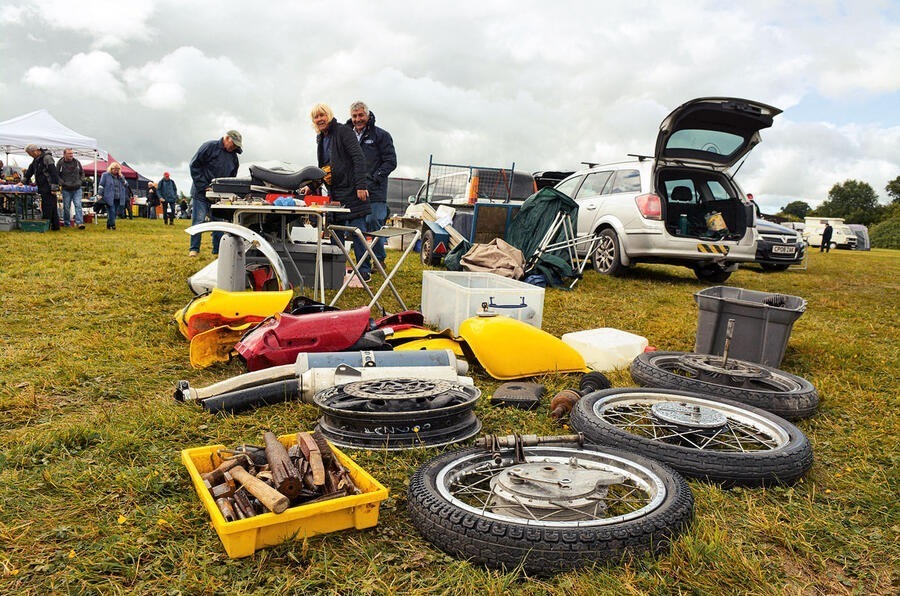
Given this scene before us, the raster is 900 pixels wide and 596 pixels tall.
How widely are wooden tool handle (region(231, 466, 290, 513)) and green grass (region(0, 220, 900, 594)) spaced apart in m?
0.15

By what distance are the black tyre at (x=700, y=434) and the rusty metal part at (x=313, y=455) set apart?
1.09m

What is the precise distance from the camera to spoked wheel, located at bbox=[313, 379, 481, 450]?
2.32 m

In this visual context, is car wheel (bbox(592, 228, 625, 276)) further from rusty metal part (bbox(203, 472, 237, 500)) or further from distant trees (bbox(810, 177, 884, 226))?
distant trees (bbox(810, 177, 884, 226))

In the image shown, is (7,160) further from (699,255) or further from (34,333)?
(699,255)

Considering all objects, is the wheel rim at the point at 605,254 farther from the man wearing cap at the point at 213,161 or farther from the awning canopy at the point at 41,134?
the awning canopy at the point at 41,134

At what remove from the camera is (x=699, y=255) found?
7820 mm

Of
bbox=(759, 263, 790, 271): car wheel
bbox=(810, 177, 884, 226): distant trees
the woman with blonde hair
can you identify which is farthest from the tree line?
the woman with blonde hair

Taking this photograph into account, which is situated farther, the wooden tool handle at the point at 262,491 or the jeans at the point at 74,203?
the jeans at the point at 74,203

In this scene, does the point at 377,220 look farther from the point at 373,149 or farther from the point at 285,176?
the point at 285,176

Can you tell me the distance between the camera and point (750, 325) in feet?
12.3

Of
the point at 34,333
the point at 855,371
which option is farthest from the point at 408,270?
the point at 855,371

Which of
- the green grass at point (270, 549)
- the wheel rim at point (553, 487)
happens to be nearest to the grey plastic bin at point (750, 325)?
the green grass at point (270, 549)

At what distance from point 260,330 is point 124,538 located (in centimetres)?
166

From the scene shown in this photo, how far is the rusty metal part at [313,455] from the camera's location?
1.78 m
